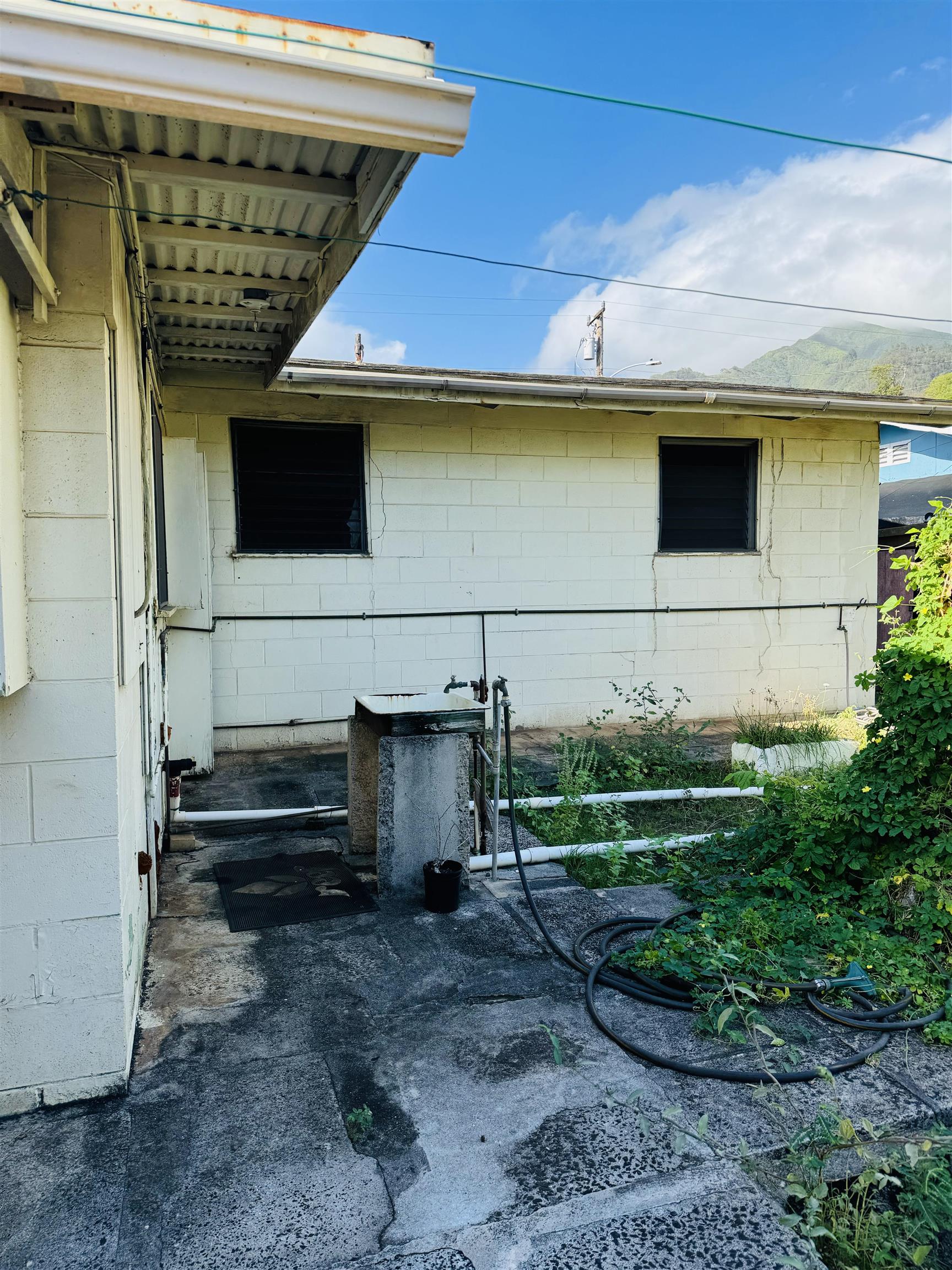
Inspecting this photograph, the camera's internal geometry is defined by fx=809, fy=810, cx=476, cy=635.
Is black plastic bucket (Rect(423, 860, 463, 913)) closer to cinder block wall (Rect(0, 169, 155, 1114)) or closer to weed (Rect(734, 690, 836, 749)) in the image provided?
cinder block wall (Rect(0, 169, 155, 1114))

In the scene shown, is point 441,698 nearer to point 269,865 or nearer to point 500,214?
point 269,865

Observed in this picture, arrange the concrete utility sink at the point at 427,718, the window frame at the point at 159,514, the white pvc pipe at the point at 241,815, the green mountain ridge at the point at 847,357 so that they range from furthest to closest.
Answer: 1. the green mountain ridge at the point at 847,357
2. the white pvc pipe at the point at 241,815
3. the window frame at the point at 159,514
4. the concrete utility sink at the point at 427,718

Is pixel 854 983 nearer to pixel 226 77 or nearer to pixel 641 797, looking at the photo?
pixel 641 797

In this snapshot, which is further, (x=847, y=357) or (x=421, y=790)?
(x=847, y=357)

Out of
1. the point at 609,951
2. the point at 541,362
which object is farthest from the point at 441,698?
the point at 541,362

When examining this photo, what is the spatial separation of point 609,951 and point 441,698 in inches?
69.8

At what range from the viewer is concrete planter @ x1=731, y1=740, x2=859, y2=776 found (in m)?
6.16

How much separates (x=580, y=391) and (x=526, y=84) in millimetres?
4095

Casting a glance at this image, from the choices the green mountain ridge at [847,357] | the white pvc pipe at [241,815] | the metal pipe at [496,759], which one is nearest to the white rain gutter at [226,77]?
the metal pipe at [496,759]

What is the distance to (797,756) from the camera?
6.22m

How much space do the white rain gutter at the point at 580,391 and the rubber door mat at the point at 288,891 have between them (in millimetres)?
3728

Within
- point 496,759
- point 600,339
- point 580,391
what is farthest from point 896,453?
point 496,759

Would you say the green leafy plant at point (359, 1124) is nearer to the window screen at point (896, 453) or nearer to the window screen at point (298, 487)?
the window screen at point (298, 487)

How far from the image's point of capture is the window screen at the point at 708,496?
834cm
